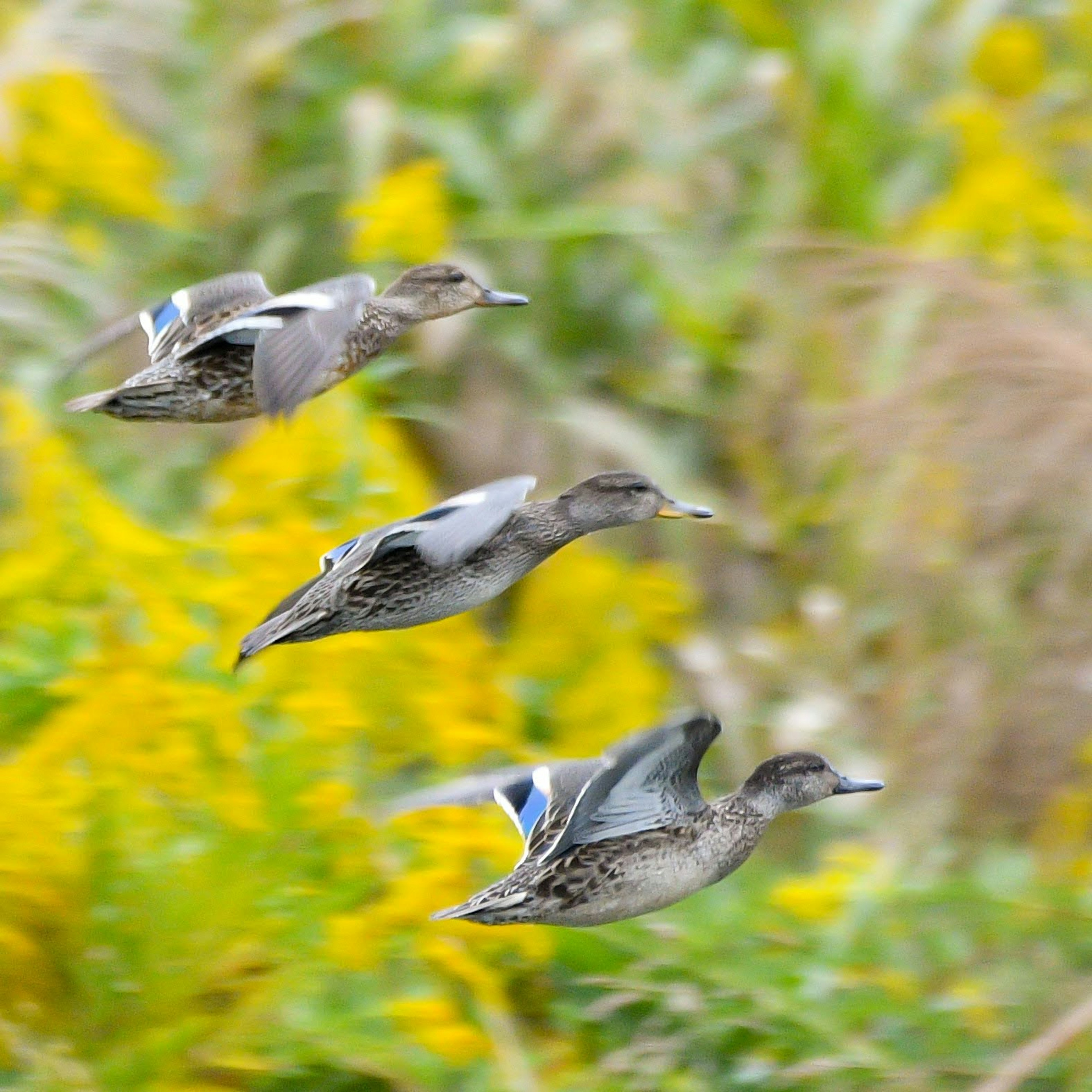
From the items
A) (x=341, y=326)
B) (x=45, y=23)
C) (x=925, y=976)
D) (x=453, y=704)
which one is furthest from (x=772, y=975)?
(x=45, y=23)

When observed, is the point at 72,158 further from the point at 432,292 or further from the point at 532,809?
the point at 532,809

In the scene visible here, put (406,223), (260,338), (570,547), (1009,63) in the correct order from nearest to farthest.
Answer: (260,338) < (406,223) < (570,547) < (1009,63)

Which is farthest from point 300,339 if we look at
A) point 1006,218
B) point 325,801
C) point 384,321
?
point 1006,218

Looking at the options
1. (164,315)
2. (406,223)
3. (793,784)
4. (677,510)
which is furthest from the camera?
(406,223)

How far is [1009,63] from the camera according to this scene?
5.74 m

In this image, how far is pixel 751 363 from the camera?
5.04 metres

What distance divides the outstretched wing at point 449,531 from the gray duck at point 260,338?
131 millimetres

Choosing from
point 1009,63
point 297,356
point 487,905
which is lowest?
point 487,905

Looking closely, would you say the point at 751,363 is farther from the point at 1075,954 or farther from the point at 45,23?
the point at 45,23

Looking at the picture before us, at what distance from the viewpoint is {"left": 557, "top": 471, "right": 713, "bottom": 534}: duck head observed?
1.90 m

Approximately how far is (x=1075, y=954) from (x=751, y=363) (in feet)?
5.60

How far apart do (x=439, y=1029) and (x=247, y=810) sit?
0.49 metres

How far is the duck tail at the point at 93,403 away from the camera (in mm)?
1787

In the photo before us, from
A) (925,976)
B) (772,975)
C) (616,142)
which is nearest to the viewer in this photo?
(772,975)
